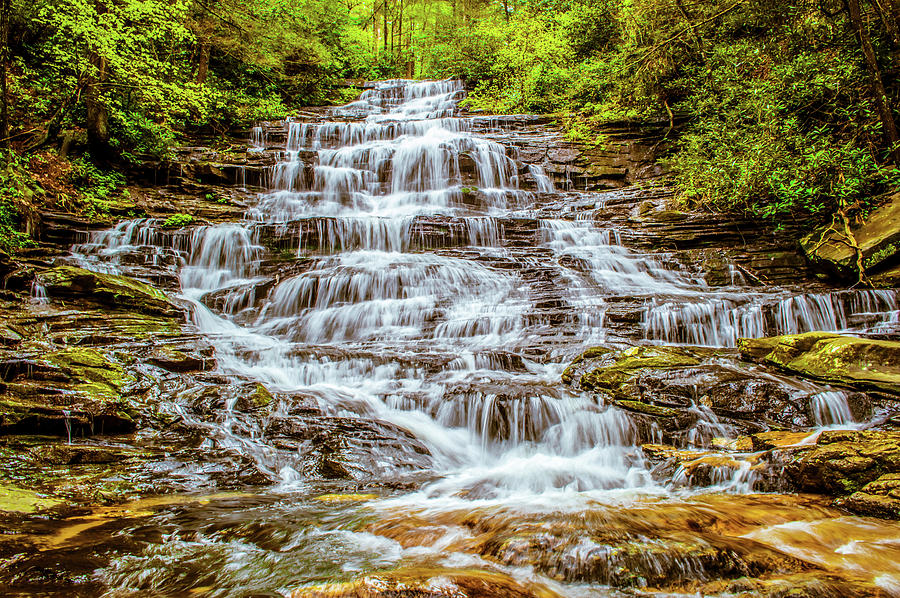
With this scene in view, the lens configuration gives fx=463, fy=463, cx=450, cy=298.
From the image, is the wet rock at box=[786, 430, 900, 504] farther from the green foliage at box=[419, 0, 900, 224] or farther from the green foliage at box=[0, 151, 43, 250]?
the green foliage at box=[0, 151, 43, 250]

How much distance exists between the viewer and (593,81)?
1802 cm

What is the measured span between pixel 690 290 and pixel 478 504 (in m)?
7.94

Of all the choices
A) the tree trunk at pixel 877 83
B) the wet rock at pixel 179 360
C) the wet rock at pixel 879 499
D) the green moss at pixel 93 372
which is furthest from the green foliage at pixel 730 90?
the green moss at pixel 93 372

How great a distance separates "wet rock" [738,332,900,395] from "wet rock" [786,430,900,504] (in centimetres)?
180

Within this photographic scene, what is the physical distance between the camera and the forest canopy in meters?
9.68

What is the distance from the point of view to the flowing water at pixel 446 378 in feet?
9.11

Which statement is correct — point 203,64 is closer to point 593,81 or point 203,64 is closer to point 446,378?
point 593,81

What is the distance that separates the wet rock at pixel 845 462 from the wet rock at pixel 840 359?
1.80 m

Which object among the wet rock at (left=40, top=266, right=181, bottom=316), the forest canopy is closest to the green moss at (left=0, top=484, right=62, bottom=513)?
the wet rock at (left=40, top=266, right=181, bottom=316)

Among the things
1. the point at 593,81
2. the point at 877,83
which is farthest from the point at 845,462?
the point at 593,81

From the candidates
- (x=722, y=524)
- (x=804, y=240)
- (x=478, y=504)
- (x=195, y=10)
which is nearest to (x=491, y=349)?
(x=478, y=504)

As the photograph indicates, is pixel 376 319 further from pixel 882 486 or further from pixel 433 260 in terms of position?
pixel 882 486

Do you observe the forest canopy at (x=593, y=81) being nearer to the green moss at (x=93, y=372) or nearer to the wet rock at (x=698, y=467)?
the green moss at (x=93, y=372)

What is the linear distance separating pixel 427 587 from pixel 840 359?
5.97 metres
